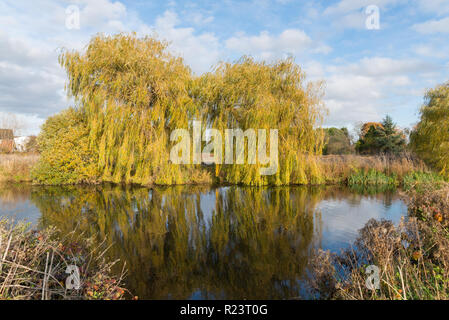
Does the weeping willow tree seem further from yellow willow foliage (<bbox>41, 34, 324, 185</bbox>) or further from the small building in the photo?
the small building

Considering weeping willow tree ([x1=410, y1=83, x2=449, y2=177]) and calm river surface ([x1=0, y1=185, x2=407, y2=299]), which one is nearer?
calm river surface ([x1=0, y1=185, x2=407, y2=299])

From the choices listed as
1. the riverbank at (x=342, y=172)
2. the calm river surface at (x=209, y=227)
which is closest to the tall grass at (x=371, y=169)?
the riverbank at (x=342, y=172)

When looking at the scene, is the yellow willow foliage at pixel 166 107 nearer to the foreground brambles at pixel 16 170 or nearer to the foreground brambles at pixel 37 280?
the foreground brambles at pixel 16 170

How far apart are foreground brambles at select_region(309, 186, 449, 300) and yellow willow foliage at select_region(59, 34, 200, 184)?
1025 centimetres

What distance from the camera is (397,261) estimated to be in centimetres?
425

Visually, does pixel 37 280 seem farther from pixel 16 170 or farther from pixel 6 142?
pixel 6 142

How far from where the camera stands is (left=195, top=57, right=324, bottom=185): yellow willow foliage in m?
13.0

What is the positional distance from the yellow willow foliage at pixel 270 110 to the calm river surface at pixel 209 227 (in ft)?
5.42

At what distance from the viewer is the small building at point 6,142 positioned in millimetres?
25850

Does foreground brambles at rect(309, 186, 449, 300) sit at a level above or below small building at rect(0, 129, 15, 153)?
below

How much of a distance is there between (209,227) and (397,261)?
13.4 ft

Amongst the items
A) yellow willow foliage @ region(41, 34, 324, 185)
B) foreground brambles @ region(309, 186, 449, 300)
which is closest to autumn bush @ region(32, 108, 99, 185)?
yellow willow foliage @ region(41, 34, 324, 185)

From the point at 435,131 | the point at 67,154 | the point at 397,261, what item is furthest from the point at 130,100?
the point at 435,131
